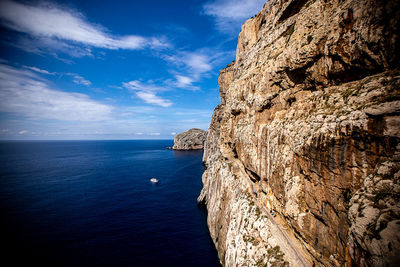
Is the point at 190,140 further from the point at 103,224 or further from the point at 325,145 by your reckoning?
the point at 325,145

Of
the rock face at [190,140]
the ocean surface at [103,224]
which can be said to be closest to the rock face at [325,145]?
the ocean surface at [103,224]

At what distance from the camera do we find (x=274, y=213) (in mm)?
22594

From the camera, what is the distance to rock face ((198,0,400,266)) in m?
10.9

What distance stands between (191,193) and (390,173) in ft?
188

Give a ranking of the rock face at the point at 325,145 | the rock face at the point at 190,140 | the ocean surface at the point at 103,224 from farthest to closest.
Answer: the rock face at the point at 190,140 < the ocean surface at the point at 103,224 < the rock face at the point at 325,145

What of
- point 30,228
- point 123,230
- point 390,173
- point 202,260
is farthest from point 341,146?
point 30,228

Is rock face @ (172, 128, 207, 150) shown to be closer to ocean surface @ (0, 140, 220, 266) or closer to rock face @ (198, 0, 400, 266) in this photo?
ocean surface @ (0, 140, 220, 266)

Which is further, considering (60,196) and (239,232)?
(60,196)

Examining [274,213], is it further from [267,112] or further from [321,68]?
[321,68]

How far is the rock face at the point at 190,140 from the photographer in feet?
614

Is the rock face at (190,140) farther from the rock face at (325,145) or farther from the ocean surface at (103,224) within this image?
the rock face at (325,145)

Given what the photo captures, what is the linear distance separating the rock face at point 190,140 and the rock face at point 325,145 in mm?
157385

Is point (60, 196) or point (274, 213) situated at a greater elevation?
point (274, 213)

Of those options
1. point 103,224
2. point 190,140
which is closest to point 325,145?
point 103,224
